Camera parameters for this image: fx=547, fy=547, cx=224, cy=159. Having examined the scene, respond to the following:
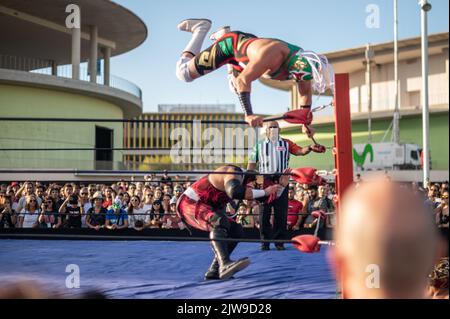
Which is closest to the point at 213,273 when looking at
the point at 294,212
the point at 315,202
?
the point at 294,212

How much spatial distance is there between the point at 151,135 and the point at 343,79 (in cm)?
6495

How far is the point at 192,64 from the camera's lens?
4258 millimetres

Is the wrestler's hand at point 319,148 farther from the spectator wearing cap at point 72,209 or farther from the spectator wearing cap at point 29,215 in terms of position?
the spectator wearing cap at point 29,215

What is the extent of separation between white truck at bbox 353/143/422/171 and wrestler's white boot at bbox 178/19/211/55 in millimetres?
20616

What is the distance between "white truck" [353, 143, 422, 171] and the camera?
2431cm

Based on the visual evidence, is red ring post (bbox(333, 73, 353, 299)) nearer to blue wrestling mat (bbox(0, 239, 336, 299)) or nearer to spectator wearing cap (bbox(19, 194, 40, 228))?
blue wrestling mat (bbox(0, 239, 336, 299))

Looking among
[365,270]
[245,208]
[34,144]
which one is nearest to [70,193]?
[245,208]

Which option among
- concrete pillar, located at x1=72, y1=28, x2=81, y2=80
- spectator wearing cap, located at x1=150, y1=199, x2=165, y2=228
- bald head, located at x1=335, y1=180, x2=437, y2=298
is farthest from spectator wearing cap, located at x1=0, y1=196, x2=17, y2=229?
concrete pillar, located at x1=72, y1=28, x2=81, y2=80

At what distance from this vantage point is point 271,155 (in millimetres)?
6047

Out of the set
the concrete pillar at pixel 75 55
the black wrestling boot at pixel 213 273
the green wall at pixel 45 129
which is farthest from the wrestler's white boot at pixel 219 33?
the concrete pillar at pixel 75 55

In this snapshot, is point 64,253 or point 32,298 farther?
point 64,253

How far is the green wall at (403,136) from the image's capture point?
90.8 ft
